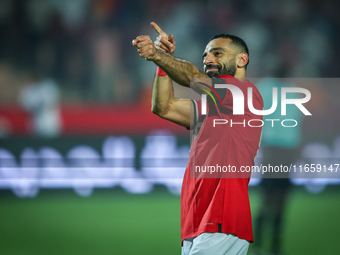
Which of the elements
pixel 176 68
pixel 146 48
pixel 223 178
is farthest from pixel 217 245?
pixel 146 48

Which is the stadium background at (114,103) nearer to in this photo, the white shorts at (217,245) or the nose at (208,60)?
the white shorts at (217,245)

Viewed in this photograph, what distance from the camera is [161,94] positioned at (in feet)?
5.86

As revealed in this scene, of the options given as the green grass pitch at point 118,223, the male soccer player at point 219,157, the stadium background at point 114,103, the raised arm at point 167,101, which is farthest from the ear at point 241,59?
the stadium background at point 114,103

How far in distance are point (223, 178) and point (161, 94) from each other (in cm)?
59

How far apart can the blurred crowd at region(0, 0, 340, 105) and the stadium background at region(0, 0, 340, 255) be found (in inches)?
0.6

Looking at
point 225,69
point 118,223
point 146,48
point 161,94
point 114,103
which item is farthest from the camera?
point 114,103

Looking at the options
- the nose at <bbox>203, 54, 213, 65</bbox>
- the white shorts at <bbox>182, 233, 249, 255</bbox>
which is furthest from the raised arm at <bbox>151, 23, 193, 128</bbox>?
the white shorts at <bbox>182, 233, 249, 255</bbox>

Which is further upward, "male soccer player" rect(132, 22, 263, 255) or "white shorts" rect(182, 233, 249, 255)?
"male soccer player" rect(132, 22, 263, 255)

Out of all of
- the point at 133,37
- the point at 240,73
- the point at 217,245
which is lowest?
the point at 217,245

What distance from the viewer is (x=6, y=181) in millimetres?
4375

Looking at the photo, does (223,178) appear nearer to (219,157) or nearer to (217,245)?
(219,157)

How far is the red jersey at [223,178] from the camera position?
1.46m

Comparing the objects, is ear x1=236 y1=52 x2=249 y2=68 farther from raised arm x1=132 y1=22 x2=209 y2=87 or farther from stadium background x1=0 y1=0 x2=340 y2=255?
stadium background x1=0 y1=0 x2=340 y2=255

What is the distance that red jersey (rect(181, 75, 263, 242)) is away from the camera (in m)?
1.46
